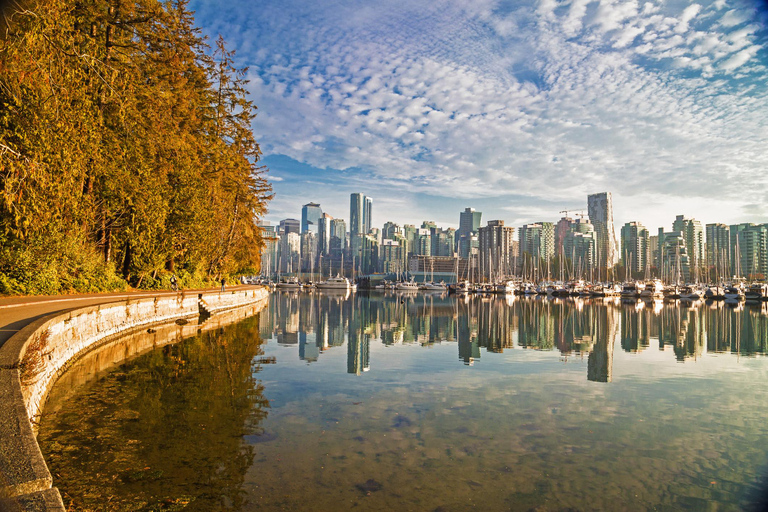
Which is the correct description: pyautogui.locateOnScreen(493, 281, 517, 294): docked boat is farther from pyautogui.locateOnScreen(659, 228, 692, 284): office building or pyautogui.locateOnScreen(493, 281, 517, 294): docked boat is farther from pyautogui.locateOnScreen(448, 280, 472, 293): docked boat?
pyautogui.locateOnScreen(659, 228, 692, 284): office building

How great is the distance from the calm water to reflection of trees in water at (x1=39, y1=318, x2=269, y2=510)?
4cm

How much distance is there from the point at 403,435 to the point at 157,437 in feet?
16.8

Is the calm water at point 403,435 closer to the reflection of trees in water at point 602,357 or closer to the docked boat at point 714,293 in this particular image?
the reflection of trees in water at point 602,357

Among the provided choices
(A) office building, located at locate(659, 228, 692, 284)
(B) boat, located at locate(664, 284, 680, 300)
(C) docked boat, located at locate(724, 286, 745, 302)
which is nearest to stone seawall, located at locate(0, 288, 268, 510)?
(C) docked boat, located at locate(724, 286, 745, 302)

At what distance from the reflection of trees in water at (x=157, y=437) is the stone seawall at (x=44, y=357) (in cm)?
118

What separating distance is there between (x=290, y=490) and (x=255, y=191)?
6281 centimetres

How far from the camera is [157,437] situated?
9641mm

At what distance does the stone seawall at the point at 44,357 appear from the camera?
4777 mm

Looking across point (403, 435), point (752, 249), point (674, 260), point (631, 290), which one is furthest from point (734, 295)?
point (403, 435)

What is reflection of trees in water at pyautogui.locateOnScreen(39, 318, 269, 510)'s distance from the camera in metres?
7.27

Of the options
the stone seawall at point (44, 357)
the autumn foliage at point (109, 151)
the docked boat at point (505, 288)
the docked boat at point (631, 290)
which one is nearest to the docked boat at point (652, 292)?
the docked boat at point (631, 290)

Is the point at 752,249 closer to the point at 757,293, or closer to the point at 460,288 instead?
the point at 757,293

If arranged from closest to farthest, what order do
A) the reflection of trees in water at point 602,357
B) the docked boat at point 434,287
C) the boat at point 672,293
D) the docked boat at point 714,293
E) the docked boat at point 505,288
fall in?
the reflection of trees in water at point 602,357 → the docked boat at point 714,293 → the boat at point 672,293 → the docked boat at point 505,288 → the docked boat at point 434,287

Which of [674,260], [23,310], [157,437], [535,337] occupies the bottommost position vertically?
[535,337]
